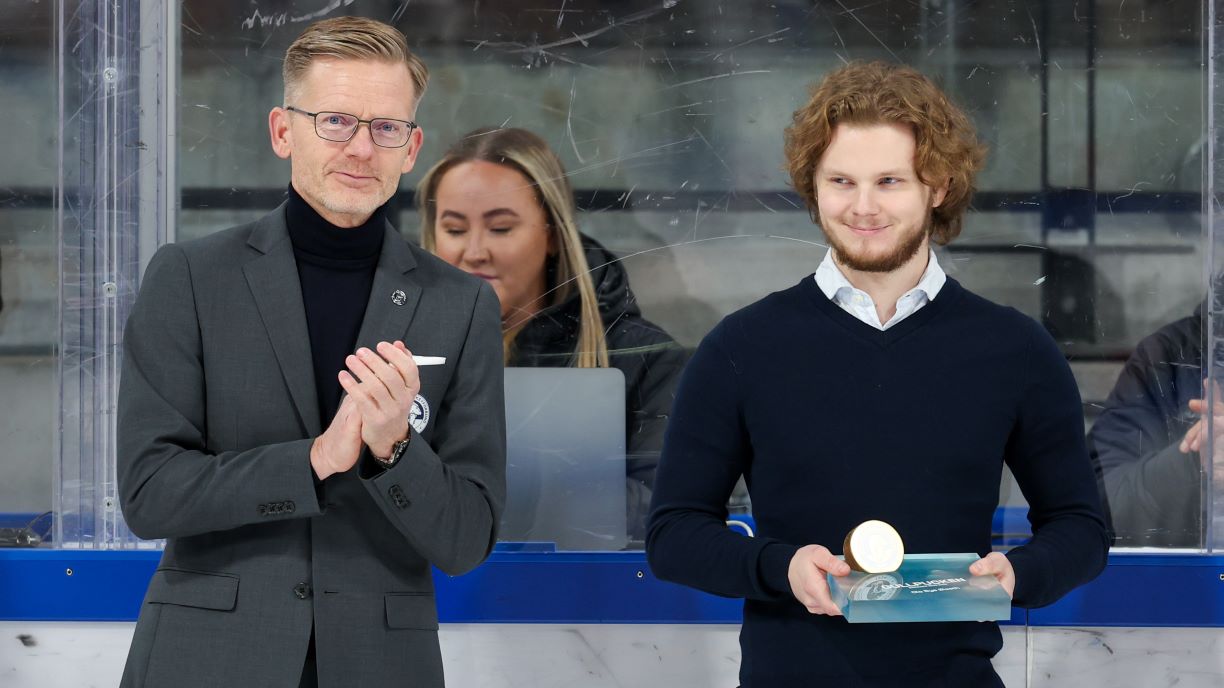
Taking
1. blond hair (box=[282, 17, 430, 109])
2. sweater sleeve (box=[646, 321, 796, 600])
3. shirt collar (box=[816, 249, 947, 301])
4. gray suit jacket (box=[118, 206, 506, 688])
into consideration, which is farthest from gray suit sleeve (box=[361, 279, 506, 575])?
shirt collar (box=[816, 249, 947, 301])

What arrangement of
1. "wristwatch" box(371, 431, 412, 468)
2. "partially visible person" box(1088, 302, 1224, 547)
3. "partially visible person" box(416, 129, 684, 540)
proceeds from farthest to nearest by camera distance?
"partially visible person" box(416, 129, 684, 540), "partially visible person" box(1088, 302, 1224, 547), "wristwatch" box(371, 431, 412, 468)

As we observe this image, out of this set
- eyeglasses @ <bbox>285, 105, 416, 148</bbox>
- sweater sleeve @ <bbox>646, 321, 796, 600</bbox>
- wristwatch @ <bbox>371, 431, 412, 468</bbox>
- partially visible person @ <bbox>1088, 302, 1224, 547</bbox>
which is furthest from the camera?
partially visible person @ <bbox>1088, 302, 1224, 547</bbox>

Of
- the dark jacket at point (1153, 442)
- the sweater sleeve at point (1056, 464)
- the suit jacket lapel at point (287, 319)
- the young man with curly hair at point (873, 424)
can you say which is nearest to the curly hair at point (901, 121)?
the young man with curly hair at point (873, 424)

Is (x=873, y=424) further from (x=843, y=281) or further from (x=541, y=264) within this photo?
(x=541, y=264)

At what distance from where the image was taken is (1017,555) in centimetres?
A: 180

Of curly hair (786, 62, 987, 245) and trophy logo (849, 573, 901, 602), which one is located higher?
curly hair (786, 62, 987, 245)

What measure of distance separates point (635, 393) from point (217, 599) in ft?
4.06

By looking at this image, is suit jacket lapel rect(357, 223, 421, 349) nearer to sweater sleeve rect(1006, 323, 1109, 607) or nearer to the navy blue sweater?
the navy blue sweater

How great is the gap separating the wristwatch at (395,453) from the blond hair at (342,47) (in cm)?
58

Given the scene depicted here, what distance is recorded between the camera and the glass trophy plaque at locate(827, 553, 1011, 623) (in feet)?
5.38

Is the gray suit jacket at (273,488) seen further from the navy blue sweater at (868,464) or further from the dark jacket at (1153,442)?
the dark jacket at (1153,442)

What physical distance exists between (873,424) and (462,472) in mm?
583

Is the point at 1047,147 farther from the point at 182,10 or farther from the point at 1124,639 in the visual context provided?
the point at 182,10

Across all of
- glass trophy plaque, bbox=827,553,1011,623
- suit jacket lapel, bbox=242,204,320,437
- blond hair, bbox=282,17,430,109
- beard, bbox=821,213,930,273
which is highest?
blond hair, bbox=282,17,430,109
